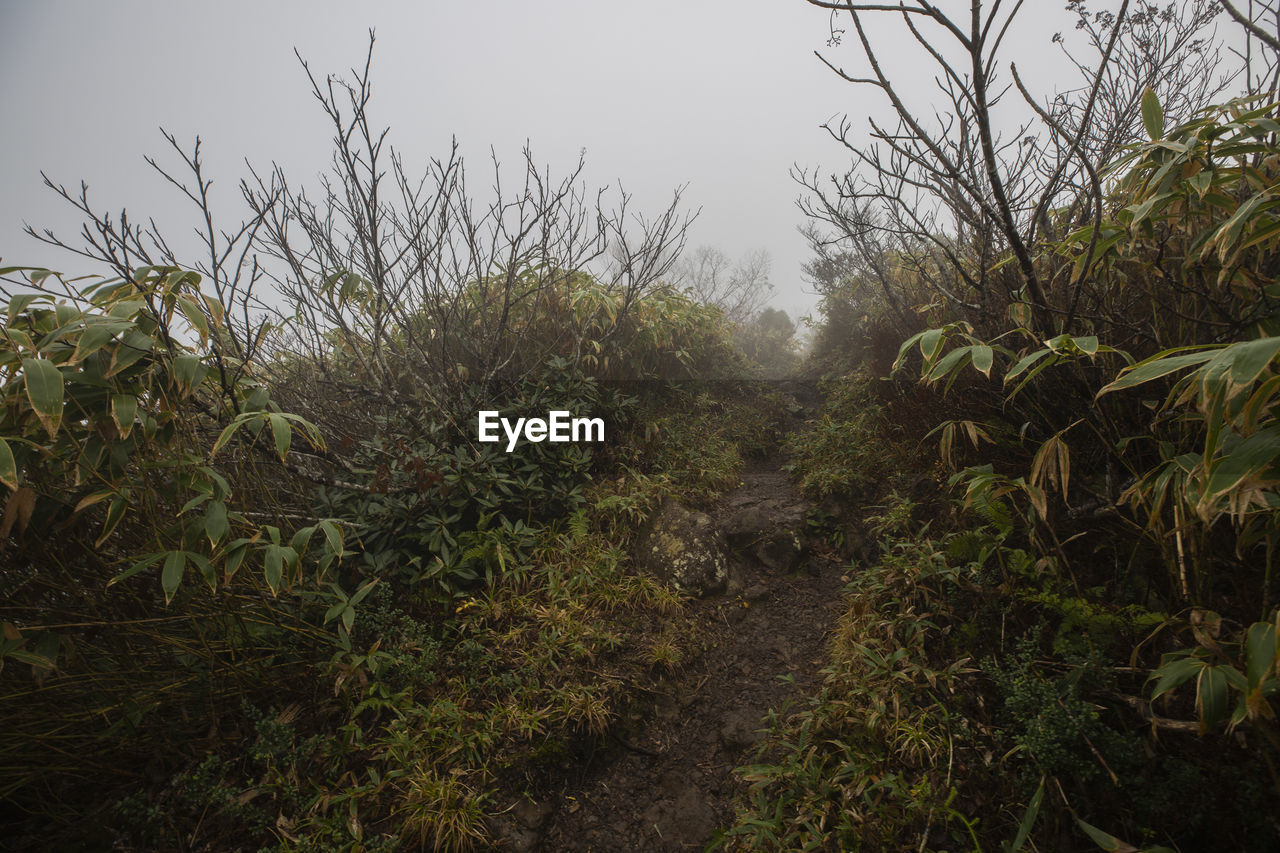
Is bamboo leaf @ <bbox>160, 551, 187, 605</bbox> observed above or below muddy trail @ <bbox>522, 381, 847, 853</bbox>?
above

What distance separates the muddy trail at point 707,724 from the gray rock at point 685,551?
11 cm

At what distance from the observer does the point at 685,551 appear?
130 inches

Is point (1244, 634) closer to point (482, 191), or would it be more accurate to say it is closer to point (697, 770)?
point (697, 770)

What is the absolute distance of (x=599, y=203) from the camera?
378 cm

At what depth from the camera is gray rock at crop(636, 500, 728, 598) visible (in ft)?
10.5

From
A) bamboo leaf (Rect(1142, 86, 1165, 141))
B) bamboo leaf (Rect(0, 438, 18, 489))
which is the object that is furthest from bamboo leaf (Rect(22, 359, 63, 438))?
bamboo leaf (Rect(1142, 86, 1165, 141))

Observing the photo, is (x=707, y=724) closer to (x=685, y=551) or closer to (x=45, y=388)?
(x=685, y=551)

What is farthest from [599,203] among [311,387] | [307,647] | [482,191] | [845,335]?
[845,335]

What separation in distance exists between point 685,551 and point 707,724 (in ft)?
3.51

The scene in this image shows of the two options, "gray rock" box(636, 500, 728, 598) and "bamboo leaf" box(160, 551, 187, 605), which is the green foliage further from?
"bamboo leaf" box(160, 551, 187, 605)

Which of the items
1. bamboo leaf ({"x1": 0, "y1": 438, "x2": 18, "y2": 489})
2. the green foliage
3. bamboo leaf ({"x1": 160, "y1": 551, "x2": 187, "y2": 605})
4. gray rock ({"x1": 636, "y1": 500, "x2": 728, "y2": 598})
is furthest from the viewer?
the green foliage

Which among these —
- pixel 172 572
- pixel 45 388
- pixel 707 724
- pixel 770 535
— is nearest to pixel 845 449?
pixel 770 535

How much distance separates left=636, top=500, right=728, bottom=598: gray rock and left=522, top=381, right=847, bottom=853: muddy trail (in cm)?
11

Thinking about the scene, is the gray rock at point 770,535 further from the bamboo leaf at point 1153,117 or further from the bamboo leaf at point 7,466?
the bamboo leaf at point 7,466
